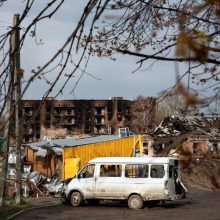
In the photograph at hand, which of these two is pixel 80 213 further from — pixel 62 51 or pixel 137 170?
pixel 62 51

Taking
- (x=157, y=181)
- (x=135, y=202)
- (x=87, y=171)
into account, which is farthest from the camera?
(x=87, y=171)

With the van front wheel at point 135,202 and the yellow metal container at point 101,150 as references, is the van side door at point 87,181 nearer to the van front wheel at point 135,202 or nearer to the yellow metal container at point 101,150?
the van front wheel at point 135,202

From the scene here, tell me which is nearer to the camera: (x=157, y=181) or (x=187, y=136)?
(x=187, y=136)

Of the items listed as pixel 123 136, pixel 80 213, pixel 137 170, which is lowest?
pixel 80 213

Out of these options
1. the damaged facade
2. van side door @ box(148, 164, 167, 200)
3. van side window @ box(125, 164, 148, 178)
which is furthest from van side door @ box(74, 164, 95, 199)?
the damaged facade

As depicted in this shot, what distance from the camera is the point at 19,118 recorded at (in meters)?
4.62

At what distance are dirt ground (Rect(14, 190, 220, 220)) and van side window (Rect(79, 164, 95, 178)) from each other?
127cm

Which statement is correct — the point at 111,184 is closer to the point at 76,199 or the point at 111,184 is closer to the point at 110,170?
the point at 110,170

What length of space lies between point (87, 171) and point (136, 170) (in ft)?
7.36

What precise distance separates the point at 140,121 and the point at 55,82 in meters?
2.40

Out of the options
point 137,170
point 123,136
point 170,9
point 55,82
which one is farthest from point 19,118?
point 123,136

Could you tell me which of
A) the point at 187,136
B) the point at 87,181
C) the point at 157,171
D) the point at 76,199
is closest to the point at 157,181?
the point at 157,171

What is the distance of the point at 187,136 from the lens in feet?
16.4

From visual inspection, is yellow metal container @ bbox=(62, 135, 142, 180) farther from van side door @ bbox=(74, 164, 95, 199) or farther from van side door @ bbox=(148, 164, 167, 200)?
van side door @ bbox=(148, 164, 167, 200)
